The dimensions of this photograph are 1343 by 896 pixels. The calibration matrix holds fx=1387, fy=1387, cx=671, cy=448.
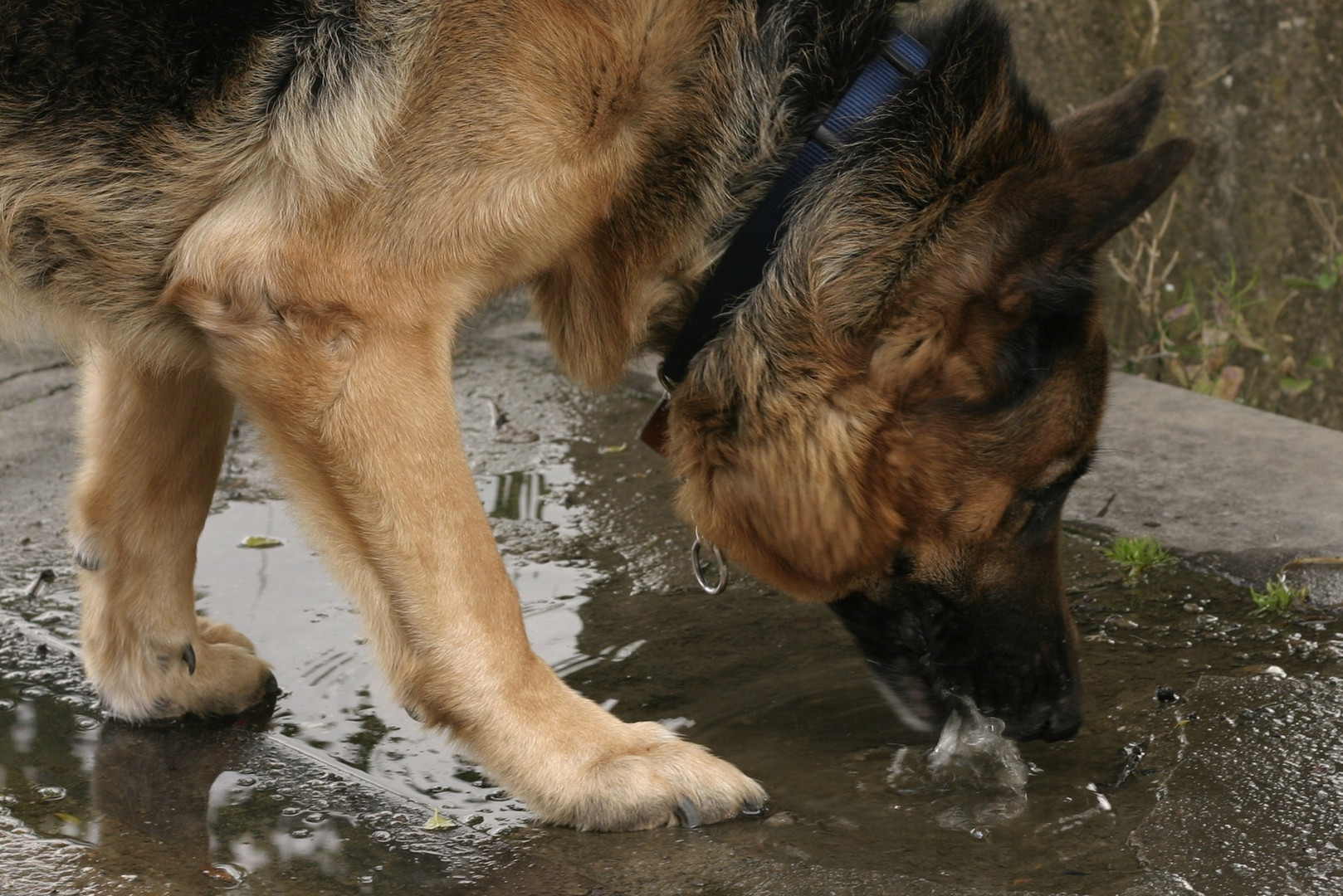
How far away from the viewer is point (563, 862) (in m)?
2.54

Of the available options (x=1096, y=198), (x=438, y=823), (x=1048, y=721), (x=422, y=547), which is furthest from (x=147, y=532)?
(x=1096, y=198)

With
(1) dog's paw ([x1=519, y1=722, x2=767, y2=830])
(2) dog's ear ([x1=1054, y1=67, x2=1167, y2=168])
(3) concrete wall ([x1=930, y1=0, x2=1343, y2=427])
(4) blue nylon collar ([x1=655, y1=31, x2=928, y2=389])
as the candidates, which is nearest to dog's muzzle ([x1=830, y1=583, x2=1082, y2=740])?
(1) dog's paw ([x1=519, y1=722, x2=767, y2=830])

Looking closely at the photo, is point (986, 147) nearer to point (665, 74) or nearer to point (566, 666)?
point (665, 74)

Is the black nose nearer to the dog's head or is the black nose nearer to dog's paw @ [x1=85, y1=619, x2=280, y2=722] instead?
the dog's head

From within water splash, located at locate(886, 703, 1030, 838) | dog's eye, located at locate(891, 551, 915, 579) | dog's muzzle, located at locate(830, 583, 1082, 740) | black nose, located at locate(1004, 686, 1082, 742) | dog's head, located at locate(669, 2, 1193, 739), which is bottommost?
water splash, located at locate(886, 703, 1030, 838)

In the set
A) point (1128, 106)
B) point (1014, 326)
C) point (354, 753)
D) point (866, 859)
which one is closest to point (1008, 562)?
point (1014, 326)

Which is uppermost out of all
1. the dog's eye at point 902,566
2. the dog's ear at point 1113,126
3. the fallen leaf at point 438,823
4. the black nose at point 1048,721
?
the dog's ear at point 1113,126

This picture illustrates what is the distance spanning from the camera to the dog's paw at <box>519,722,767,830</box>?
2672 mm

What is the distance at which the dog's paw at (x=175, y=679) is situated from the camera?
10.4ft

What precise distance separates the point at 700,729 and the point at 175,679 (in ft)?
3.94

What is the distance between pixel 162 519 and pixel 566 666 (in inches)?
40.0

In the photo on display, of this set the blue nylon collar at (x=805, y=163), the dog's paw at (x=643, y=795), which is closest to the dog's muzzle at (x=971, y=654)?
the dog's paw at (x=643, y=795)

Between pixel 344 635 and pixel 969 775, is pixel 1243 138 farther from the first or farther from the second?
pixel 344 635

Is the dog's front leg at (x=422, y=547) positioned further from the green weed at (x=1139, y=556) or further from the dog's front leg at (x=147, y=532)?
the green weed at (x=1139, y=556)
